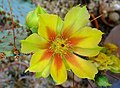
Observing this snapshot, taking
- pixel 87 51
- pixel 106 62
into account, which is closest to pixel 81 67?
pixel 87 51

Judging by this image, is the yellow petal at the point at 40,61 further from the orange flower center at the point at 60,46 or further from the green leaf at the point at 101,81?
the green leaf at the point at 101,81

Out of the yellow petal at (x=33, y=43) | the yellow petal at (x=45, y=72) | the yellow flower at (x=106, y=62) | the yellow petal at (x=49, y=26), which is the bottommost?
the yellow flower at (x=106, y=62)

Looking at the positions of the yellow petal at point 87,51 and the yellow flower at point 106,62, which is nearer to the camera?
the yellow petal at point 87,51

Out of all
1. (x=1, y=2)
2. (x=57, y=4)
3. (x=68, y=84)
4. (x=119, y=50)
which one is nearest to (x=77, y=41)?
(x=1, y=2)

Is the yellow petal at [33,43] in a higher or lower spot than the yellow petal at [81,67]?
higher

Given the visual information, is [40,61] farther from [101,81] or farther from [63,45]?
[101,81]

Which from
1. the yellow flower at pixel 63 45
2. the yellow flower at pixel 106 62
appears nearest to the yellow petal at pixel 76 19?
the yellow flower at pixel 63 45

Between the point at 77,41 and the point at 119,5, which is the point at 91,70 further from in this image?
the point at 119,5

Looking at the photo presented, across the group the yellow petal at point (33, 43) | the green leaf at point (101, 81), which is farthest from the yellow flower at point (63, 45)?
the green leaf at point (101, 81)

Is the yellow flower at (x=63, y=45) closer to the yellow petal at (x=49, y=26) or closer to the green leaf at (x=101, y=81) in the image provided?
the yellow petal at (x=49, y=26)
